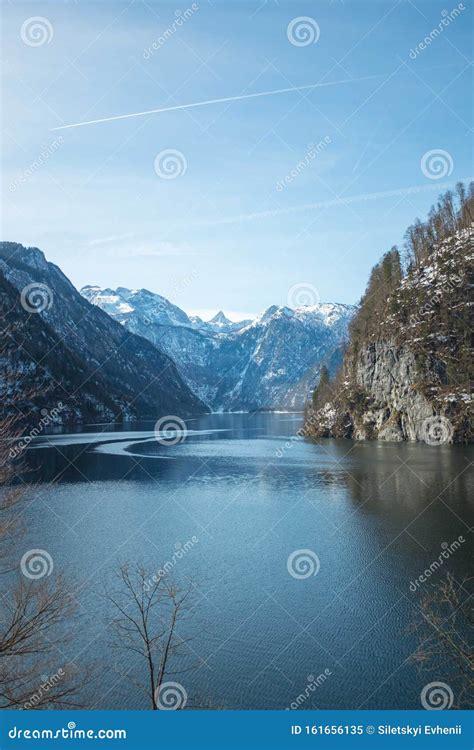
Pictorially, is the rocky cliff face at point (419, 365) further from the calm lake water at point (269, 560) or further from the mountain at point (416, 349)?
the calm lake water at point (269, 560)

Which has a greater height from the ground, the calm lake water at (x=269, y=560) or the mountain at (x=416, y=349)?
the mountain at (x=416, y=349)

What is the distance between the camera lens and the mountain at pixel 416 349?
118312mm

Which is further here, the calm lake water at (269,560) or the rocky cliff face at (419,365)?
the rocky cliff face at (419,365)

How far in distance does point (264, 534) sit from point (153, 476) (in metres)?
36.9

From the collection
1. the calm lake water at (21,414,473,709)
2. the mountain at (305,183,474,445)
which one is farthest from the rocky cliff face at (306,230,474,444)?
the calm lake water at (21,414,473,709)

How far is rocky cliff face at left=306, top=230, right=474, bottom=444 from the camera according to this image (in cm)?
11769

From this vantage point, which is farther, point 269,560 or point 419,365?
point 419,365

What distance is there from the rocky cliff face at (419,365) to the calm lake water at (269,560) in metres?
35.9

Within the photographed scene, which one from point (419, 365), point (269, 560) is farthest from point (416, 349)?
point (269, 560)

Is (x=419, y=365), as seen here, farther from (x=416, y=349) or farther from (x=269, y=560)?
(x=269, y=560)

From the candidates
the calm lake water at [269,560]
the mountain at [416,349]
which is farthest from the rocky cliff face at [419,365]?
the calm lake water at [269,560]

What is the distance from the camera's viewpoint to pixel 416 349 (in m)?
128

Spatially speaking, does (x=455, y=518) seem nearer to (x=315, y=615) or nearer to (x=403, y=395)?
(x=315, y=615)

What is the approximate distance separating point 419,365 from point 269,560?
9871cm
